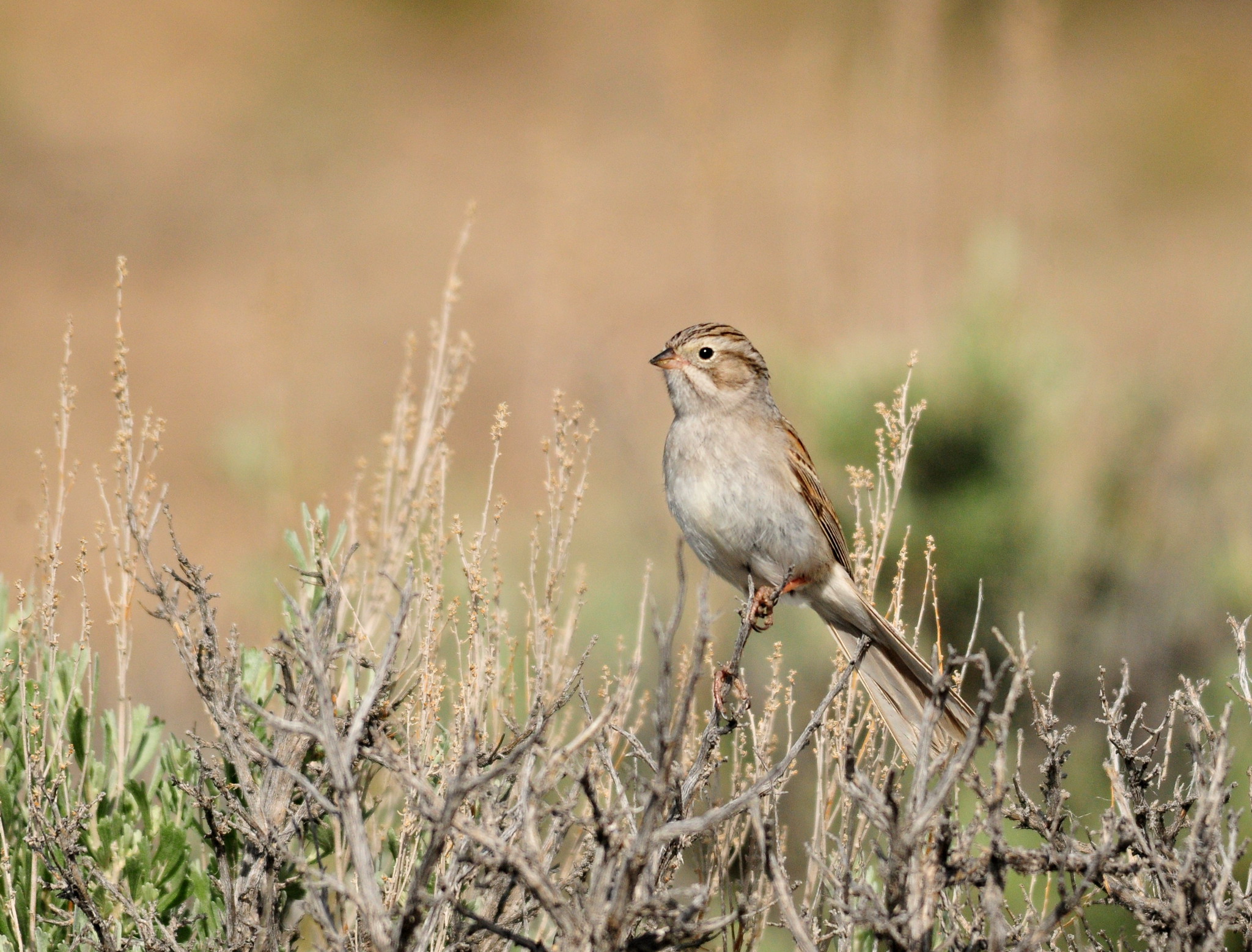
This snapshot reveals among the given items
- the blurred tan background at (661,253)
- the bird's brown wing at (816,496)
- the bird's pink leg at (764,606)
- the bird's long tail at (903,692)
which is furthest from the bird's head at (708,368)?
the blurred tan background at (661,253)

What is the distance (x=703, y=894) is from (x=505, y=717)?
708 mm

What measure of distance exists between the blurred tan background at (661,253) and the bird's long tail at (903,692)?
1759 millimetres

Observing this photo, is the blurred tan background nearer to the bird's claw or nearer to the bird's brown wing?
the bird's claw

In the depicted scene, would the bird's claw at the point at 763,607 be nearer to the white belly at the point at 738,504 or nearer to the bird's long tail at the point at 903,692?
the white belly at the point at 738,504

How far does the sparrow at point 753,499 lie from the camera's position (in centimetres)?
408

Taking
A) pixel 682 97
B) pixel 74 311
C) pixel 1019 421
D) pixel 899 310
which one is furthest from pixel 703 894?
pixel 74 311

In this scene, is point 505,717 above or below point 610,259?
below

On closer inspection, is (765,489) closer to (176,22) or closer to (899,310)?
(899,310)

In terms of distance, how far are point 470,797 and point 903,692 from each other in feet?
5.11

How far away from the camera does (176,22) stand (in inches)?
950

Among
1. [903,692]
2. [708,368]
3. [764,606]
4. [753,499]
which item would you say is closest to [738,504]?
[753,499]

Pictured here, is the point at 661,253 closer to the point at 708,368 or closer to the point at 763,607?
→ the point at 708,368

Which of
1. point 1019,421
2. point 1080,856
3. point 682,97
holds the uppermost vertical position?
point 682,97

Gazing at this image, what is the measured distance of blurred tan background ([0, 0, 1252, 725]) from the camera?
657 cm
